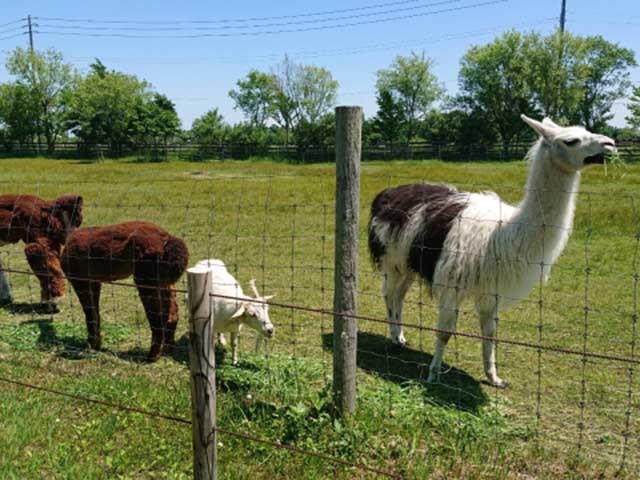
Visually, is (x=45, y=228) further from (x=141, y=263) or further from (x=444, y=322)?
(x=444, y=322)

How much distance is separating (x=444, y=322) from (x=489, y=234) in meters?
0.87

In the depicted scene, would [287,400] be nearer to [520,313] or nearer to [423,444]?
[423,444]

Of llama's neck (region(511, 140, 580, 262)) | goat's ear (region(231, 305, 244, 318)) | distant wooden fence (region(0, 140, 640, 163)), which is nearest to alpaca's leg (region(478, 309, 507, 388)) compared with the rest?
llama's neck (region(511, 140, 580, 262))

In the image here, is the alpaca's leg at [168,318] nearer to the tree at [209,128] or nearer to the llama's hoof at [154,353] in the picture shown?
the llama's hoof at [154,353]

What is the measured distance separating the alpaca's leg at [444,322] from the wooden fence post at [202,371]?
2.58 meters

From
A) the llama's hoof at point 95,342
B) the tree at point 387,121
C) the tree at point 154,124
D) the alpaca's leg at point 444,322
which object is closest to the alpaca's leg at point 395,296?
the alpaca's leg at point 444,322

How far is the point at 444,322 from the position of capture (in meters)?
5.01

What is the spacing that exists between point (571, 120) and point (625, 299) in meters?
61.3

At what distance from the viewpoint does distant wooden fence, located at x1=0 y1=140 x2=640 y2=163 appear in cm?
Answer: 4662

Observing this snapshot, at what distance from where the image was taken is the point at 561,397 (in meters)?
4.59

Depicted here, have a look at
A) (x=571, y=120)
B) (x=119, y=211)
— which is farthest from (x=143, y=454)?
(x=571, y=120)

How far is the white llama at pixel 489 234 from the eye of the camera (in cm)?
439

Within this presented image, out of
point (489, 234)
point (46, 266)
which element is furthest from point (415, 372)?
point (46, 266)

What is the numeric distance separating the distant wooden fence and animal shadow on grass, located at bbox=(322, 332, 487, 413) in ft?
134
